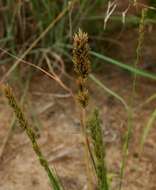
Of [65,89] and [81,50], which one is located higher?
[81,50]

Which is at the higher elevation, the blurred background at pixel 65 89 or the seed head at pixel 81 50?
the seed head at pixel 81 50

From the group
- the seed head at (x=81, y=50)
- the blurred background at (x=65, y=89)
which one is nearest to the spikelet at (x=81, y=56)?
the seed head at (x=81, y=50)

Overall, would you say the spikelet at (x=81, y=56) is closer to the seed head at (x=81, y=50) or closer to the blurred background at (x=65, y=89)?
the seed head at (x=81, y=50)

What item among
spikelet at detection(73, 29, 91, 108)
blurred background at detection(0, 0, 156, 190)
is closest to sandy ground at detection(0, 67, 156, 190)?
blurred background at detection(0, 0, 156, 190)

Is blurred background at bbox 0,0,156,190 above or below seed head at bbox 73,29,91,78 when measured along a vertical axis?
below

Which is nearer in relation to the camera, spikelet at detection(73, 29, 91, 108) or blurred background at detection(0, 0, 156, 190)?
spikelet at detection(73, 29, 91, 108)

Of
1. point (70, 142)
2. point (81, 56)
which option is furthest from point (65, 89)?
point (81, 56)

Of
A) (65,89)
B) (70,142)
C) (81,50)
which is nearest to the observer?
(81,50)

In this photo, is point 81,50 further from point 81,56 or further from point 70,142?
point 70,142

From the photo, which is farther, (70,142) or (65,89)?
(65,89)

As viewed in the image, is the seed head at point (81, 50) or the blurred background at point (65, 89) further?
the blurred background at point (65, 89)

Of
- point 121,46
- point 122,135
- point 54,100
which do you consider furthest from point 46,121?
point 121,46

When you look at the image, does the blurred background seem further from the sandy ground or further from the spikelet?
the spikelet
